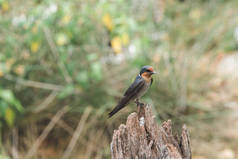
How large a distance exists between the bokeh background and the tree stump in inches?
63.0

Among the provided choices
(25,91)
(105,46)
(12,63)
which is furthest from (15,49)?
(105,46)

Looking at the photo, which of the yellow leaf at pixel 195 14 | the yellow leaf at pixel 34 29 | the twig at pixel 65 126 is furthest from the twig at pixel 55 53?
the yellow leaf at pixel 195 14

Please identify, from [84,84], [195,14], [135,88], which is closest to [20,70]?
[84,84]

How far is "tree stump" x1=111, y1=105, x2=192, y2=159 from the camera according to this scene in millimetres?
2111

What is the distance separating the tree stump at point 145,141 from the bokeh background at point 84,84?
1601mm

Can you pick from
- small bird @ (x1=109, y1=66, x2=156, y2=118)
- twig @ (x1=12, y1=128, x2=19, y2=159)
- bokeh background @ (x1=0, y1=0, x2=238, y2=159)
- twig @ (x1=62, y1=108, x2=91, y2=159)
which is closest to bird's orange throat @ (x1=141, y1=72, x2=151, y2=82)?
small bird @ (x1=109, y1=66, x2=156, y2=118)

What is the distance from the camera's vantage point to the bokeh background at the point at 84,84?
13.3ft

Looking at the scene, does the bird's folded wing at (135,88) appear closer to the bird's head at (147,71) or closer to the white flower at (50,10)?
the bird's head at (147,71)

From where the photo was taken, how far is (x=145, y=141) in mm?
2154

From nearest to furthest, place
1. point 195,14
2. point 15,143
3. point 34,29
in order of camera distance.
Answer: point 34,29 < point 15,143 < point 195,14

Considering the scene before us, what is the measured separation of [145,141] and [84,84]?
2.24 metres

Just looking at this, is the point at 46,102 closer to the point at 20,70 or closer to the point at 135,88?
the point at 20,70

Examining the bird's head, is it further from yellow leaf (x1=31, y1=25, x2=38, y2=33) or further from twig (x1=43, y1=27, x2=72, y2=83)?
twig (x1=43, y1=27, x2=72, y2=83)

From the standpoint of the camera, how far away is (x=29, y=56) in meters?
4.75
